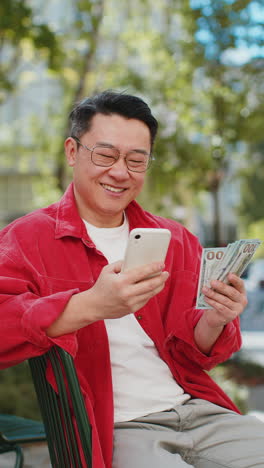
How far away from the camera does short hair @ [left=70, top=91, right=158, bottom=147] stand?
2436 millimetres

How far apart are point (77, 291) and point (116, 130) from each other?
68 centimetres

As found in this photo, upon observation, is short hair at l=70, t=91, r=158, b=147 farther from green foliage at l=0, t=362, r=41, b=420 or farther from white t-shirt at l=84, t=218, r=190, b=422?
green foliage at l=0, t=362, r=41, b=420

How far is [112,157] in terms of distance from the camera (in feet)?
7.89

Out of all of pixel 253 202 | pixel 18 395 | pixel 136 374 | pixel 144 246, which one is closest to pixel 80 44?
pixel 18 395

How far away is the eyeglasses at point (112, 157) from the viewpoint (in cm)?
239

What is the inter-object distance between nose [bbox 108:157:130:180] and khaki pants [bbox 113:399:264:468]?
0.87m

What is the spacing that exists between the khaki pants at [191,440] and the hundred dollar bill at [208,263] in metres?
0.45

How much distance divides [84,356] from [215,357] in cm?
54

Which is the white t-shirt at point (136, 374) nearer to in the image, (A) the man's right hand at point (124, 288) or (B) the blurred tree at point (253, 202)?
(A) the man's right hand at point (124, 288)

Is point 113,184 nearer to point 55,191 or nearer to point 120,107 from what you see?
point 120,107

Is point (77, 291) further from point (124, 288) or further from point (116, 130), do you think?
point (116, 130)

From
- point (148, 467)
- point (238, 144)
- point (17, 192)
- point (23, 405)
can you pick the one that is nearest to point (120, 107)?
point (148, 467)

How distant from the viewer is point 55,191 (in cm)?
→ 1101

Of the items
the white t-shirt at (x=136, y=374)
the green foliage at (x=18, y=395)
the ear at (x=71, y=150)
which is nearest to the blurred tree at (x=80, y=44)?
the green foliage at (x=18, y=395)
